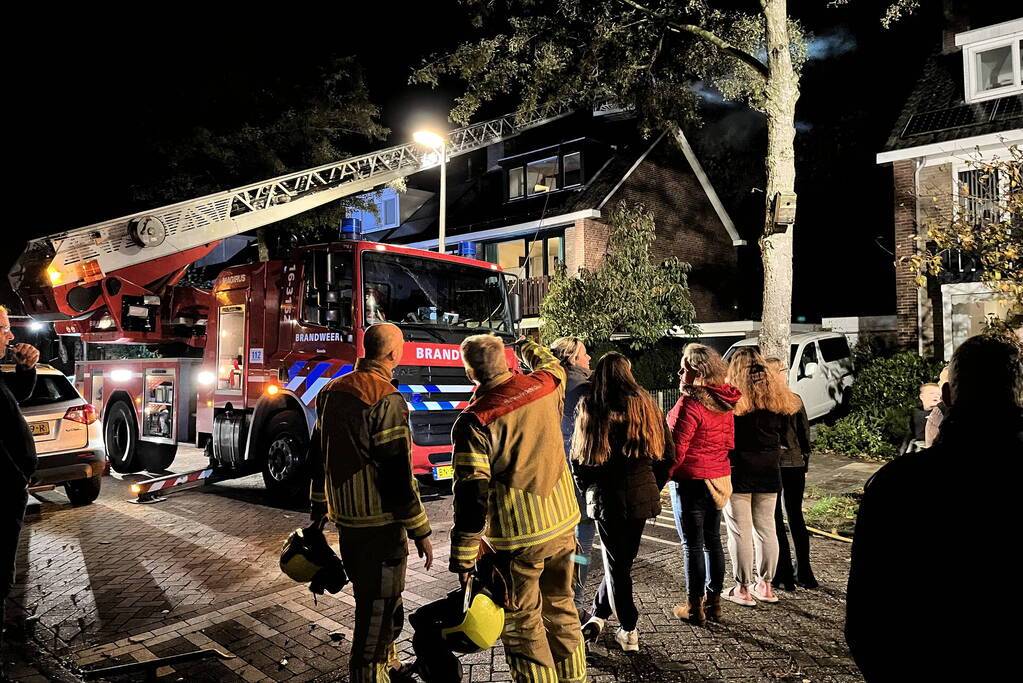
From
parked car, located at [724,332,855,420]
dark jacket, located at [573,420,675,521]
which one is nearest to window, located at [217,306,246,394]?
dark jacket, located at [573,420,675,521]

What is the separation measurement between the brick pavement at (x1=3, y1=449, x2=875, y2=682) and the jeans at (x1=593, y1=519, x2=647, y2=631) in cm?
26

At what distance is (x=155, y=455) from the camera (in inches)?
425

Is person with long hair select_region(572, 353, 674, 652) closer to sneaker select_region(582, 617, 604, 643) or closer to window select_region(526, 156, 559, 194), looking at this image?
sneaker select_region(582, 617, 604, 643)

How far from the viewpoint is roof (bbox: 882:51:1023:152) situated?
14555mm

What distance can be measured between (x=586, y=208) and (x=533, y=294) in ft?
10.5

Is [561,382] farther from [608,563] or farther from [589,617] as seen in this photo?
[589,617]

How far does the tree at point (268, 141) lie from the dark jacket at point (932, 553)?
62.7 ft

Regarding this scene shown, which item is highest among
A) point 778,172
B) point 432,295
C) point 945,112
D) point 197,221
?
point 945,112

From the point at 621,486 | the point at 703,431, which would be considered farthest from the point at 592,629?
the point at 703,431

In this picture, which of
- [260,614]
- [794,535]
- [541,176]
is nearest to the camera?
[260,614]

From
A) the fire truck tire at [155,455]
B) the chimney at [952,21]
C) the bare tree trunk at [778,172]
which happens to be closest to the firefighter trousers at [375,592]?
the bare tree trunk at [778,172]

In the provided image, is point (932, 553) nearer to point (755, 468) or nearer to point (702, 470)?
point (702, 470)

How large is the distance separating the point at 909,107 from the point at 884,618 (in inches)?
720

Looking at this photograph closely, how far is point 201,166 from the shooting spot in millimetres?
18484
